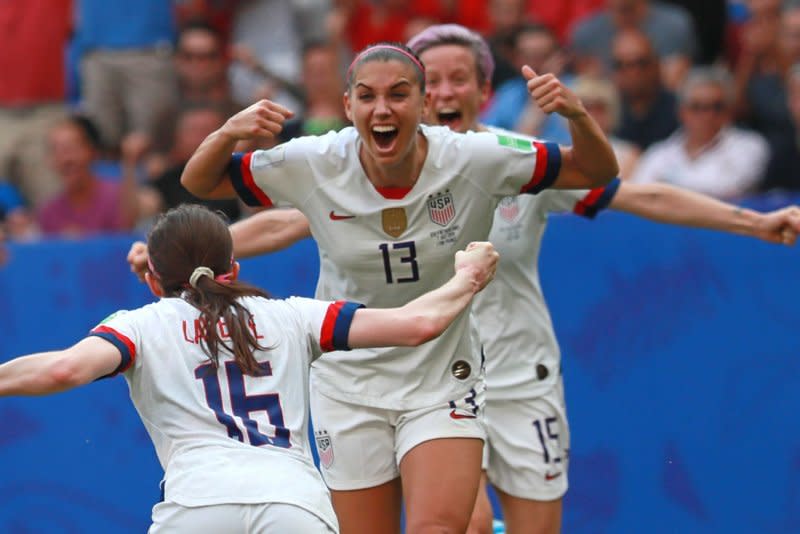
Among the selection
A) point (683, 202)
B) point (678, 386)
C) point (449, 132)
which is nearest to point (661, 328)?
point (678, 386)

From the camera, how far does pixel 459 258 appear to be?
468 centimetres

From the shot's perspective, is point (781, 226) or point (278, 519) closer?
point (278, 519)

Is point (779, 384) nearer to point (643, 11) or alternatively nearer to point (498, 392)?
point (498, 392)

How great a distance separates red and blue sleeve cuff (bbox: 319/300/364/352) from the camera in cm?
459

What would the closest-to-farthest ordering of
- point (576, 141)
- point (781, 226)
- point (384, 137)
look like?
point (384, 137) → point (576, 141) → point (781, 226)

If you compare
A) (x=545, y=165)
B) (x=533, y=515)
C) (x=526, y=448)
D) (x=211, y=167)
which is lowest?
(x=533, y=515)

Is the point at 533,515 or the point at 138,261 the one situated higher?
the point at 138,261

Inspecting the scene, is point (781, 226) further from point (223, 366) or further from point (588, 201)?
point (223, 366)

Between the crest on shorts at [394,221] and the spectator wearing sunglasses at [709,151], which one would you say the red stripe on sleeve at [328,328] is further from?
the spectator wearing sunglasses at [709,151]

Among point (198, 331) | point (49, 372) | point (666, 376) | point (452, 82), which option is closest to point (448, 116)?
point (452, 82)

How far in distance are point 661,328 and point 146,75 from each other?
490 centimetres

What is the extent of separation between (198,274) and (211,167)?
1079mm

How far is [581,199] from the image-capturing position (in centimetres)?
628

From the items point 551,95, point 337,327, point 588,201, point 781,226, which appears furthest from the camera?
point 588,201
